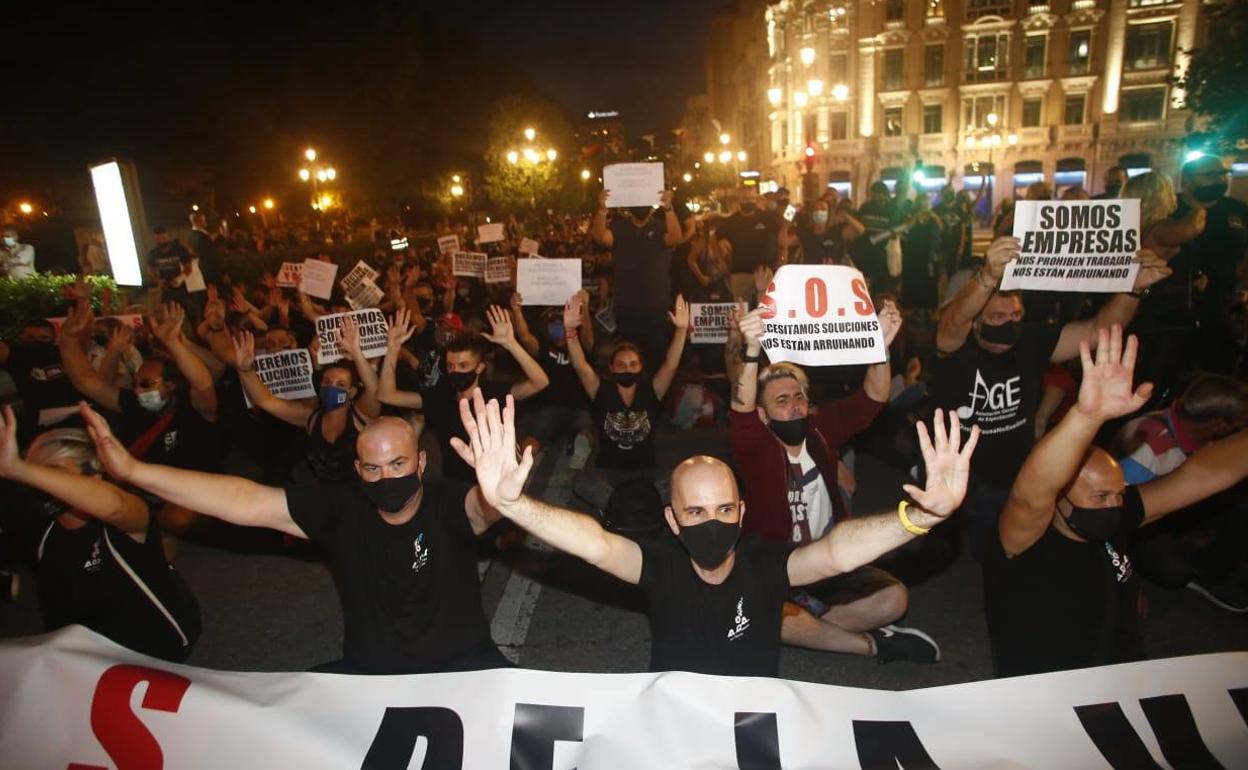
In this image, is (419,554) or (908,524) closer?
(908,524)

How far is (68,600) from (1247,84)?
24265 mm

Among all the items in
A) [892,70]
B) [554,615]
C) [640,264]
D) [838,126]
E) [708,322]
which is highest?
[892,70]

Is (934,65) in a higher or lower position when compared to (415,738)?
higher

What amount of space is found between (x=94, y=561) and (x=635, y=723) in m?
2.86

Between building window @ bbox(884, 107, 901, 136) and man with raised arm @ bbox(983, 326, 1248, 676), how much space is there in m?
60.7

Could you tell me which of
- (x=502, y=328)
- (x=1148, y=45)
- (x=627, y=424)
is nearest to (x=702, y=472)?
(x=502, y=328)

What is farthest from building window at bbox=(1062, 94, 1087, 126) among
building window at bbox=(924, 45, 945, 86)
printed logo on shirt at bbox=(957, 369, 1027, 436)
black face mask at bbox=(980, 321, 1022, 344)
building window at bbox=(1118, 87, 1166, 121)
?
printed logo on shirt at bbox=(957, 369, 1027, 436)

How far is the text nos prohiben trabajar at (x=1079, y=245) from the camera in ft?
16.9

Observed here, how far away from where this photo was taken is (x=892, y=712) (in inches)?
100

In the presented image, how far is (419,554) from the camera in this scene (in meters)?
3.56

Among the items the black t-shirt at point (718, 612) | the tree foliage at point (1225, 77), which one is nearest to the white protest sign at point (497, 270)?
the black t-shirt at point (718, 612)

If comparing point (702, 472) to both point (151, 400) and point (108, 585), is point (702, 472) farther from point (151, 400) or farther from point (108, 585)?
point (151, 400)

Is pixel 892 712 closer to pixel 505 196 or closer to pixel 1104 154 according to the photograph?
pixel 505 196

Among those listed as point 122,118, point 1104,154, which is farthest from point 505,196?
point 1104,154
